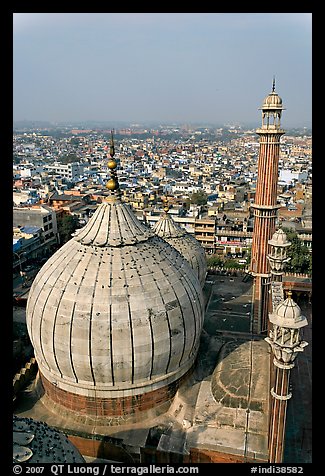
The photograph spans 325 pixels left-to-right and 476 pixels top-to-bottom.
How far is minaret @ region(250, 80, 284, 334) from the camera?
25.7 metres

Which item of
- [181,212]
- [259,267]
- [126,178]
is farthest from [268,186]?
[126,178]

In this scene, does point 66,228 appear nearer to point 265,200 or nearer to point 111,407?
point 265,200

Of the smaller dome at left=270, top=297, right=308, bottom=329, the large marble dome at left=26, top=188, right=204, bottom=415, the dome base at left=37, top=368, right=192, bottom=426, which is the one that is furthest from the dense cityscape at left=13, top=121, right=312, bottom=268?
the smaller dome at left=270, top=297, right=308, bottom=329

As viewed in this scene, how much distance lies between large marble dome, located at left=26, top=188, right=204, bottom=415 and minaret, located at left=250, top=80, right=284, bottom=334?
9.01m

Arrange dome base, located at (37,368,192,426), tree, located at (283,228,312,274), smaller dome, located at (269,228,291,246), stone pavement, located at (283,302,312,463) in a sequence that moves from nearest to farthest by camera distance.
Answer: dome base, located at (37,368,192,426), stone pavement, located at (283,302,312,463), smaller dome, located at (269,228,291,246), tree, located at (283,228,312,274)

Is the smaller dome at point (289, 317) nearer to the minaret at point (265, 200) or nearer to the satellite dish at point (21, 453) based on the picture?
the satellite dish at point (21, 453)

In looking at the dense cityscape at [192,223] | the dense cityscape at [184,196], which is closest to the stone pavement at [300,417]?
the dense cityscape at [192,223]

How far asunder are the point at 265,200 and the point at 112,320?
15178 millimetres

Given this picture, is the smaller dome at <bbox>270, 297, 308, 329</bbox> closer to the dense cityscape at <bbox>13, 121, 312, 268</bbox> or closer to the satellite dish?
the satellite dish

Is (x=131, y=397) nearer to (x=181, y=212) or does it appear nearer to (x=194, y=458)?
(x=194, y=458)

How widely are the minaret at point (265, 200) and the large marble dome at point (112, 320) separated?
29.6 ft

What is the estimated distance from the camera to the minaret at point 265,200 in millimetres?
25656

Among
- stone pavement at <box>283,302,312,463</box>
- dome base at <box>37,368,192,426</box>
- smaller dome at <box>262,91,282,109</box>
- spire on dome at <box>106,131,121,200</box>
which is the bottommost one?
stone pavement at <box>283,302,312,463</box>
